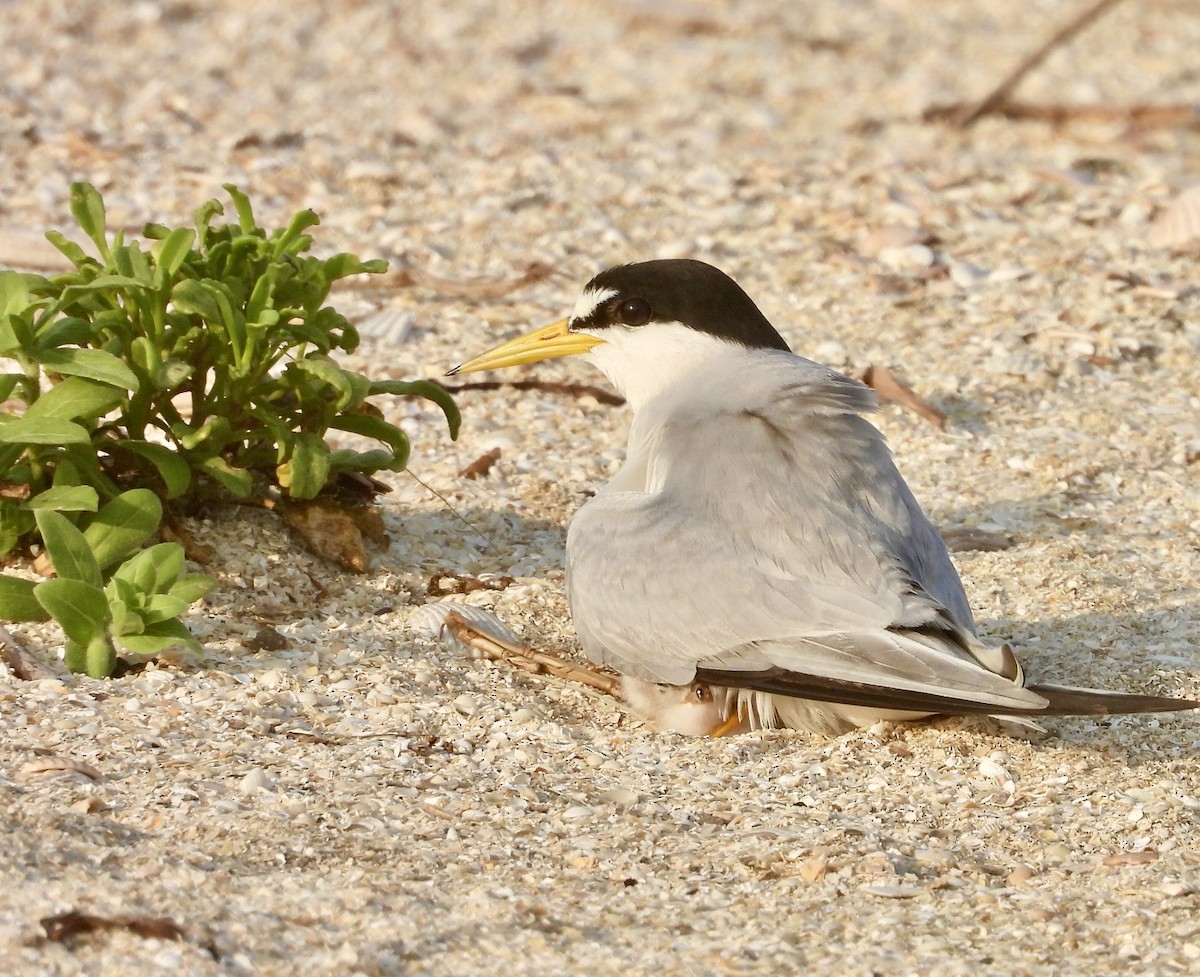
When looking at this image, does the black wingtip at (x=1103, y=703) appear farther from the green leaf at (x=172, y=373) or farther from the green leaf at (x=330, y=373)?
the green leaf at (x=172, y=373)

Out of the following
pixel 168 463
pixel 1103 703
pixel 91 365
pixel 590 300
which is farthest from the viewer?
pixel 590 300

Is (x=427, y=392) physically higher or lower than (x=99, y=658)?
higher

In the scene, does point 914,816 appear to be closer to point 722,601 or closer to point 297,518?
point 722,601

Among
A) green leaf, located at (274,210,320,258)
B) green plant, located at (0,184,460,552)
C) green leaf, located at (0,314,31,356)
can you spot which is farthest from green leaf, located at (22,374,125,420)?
green leaf, located at (274,210,320,258)

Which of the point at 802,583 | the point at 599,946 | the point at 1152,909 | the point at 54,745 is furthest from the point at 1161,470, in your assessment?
the point at 54,745

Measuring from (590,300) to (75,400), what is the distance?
4.15ft

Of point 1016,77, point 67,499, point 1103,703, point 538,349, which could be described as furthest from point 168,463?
point 1016,77

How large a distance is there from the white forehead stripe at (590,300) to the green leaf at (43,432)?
4.22ft

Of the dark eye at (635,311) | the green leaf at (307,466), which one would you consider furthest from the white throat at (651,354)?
the green leaf at (307,466)

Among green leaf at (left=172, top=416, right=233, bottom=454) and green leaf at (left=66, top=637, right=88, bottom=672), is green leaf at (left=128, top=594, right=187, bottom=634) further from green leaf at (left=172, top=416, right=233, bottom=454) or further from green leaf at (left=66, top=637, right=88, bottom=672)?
green leaf at (left=172, top=416, right=233, bottom=454)

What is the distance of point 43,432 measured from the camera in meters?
2.99

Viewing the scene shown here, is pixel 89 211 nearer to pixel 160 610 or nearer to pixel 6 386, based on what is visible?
pixel 6 386

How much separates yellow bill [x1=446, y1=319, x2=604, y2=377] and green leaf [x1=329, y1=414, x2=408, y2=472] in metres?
0.45

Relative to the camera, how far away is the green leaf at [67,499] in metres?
3.04
